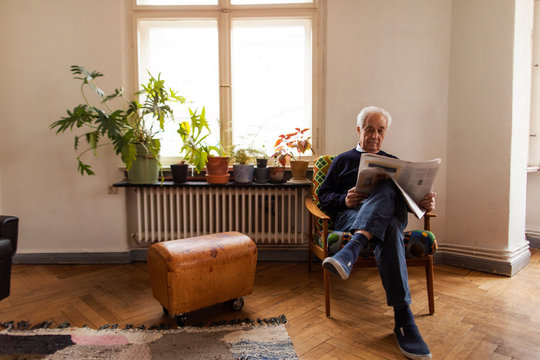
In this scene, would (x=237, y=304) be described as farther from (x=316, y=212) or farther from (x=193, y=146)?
(x=193, y=146)

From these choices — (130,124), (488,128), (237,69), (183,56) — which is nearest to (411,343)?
(488,128)

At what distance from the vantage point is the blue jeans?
1.57 metres

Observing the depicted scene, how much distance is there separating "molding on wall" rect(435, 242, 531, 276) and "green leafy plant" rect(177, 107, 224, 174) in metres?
1.99

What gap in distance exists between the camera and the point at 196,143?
8.54ft

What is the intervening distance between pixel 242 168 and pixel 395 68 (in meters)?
1.44

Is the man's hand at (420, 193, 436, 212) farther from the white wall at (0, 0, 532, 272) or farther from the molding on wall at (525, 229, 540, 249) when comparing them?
the molding on wall at (525, 229, 540, 249)

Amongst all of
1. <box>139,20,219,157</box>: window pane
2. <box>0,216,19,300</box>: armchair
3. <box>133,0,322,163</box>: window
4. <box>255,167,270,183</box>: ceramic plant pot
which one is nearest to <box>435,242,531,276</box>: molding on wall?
<box>133,0,322,163</box>: window

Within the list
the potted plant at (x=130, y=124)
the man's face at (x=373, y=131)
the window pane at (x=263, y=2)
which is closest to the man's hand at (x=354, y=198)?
the man's face at (x=373, y=131)

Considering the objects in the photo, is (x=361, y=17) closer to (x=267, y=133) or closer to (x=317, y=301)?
(x=267, y=133)

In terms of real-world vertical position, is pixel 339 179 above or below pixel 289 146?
below

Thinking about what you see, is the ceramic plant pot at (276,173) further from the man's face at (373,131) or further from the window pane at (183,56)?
the man's face at (373,131)

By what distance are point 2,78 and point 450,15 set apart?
3.57 meters

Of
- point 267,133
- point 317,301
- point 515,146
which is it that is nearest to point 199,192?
point 267,133

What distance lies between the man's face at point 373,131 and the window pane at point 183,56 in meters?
1.28
